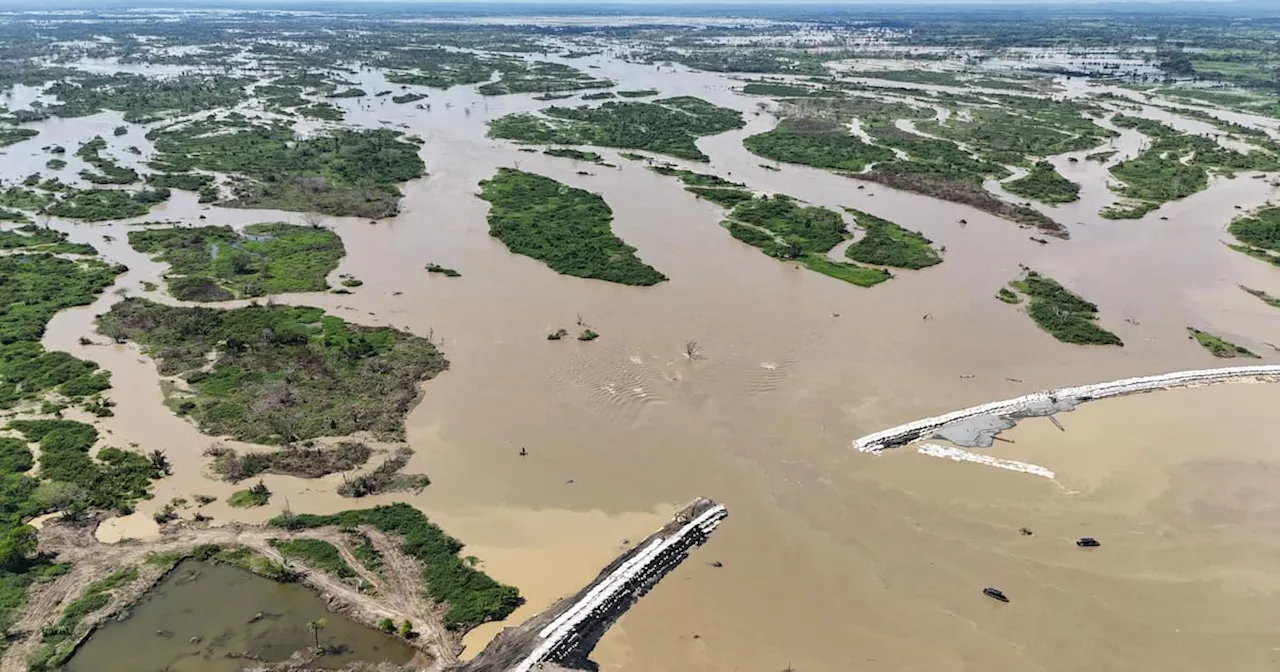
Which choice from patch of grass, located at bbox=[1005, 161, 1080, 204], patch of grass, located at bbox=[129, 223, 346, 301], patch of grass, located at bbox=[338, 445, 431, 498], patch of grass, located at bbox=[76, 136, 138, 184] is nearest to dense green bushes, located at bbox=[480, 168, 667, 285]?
patch of grass, located at bbox=[129, 223, 346, 301]

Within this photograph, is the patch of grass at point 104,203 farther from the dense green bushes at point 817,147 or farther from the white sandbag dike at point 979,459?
the white sandbag dike at point 979,459

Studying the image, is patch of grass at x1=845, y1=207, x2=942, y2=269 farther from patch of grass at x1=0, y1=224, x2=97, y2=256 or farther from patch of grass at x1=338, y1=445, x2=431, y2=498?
patch of grass at x1=0, y1=224, x2=97, y2=256

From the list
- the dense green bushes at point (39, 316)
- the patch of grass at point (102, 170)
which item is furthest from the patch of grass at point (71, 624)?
the patch of grass at point (102, 170)

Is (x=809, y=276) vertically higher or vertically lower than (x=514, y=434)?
higher

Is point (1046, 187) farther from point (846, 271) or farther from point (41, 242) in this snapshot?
point (41, 242)

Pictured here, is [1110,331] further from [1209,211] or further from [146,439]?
[146,439]

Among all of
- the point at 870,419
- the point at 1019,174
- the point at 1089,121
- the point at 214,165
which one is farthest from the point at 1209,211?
the point at 214,165
